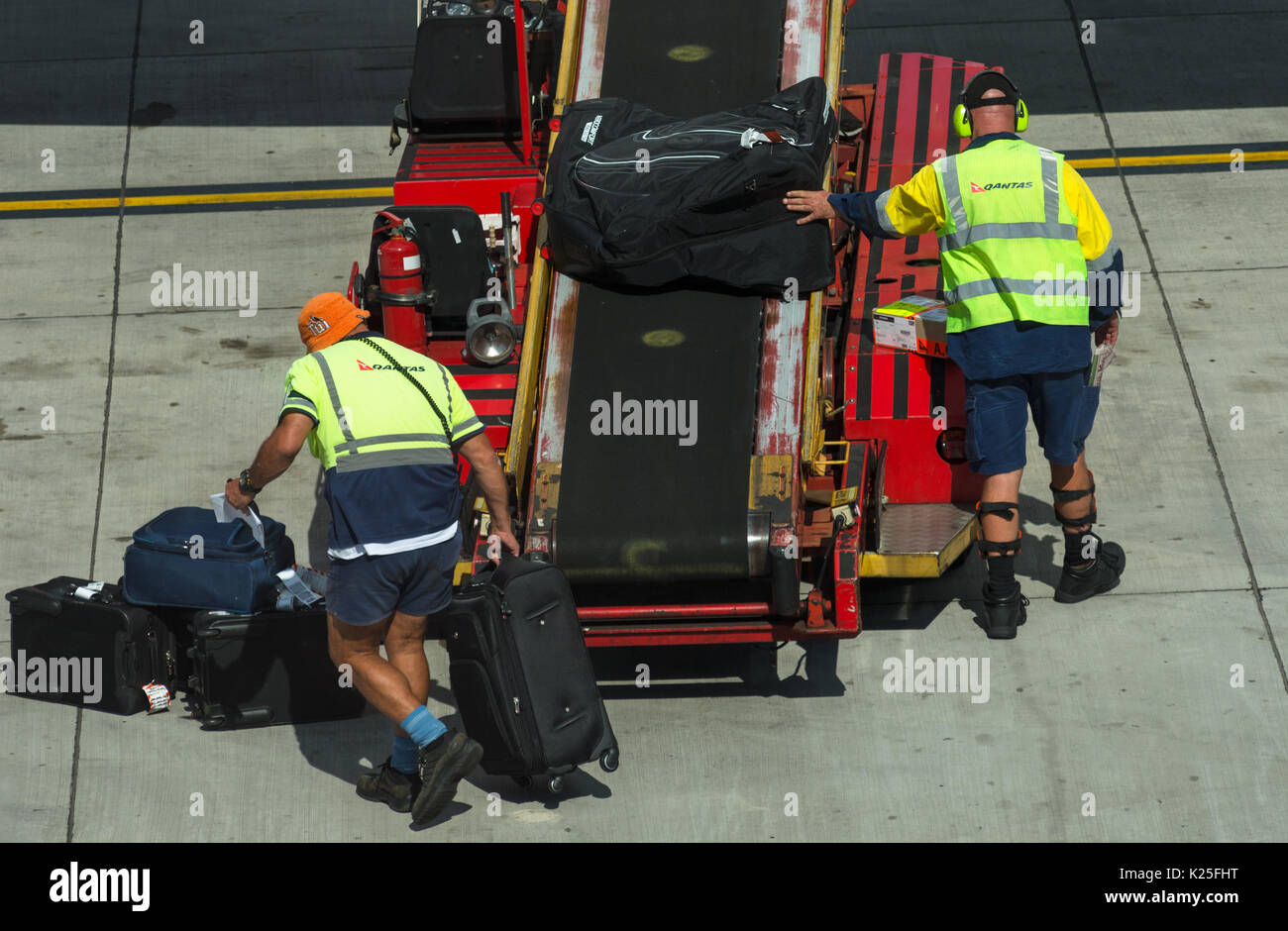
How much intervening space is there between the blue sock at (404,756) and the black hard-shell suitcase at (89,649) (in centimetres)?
117

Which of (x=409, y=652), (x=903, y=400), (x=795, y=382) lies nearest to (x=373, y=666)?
(x=409, y=652)

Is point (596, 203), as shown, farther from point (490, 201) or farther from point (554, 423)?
point (490, 201)

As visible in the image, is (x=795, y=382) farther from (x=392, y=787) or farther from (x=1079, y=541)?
(x=392, y=787)

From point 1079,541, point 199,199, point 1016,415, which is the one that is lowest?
point 199,199

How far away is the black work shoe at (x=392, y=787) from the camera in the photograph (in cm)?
676

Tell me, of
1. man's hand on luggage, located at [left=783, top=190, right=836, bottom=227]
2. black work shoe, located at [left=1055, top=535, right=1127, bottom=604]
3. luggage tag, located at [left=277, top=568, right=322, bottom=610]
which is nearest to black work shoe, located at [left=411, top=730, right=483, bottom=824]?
luggage tag, located at [left=277, top=568, right=322, bottom=610]

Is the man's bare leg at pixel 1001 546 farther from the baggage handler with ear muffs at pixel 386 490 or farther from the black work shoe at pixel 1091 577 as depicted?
the baggage handler with ear muffs at pixel 386 490

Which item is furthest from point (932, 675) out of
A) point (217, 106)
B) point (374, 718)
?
point (217, 106)

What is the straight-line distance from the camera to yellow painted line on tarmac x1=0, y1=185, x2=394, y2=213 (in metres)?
12.1

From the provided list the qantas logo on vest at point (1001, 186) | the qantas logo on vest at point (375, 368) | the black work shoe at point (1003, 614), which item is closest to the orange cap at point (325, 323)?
the qantas logo on vest at point (375, 368)

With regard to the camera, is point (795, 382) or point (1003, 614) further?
point (1003, 614)

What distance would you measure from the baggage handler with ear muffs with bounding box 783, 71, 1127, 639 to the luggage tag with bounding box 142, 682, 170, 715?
3.33 m

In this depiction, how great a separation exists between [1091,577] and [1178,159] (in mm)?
5170

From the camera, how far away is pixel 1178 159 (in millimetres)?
12070
